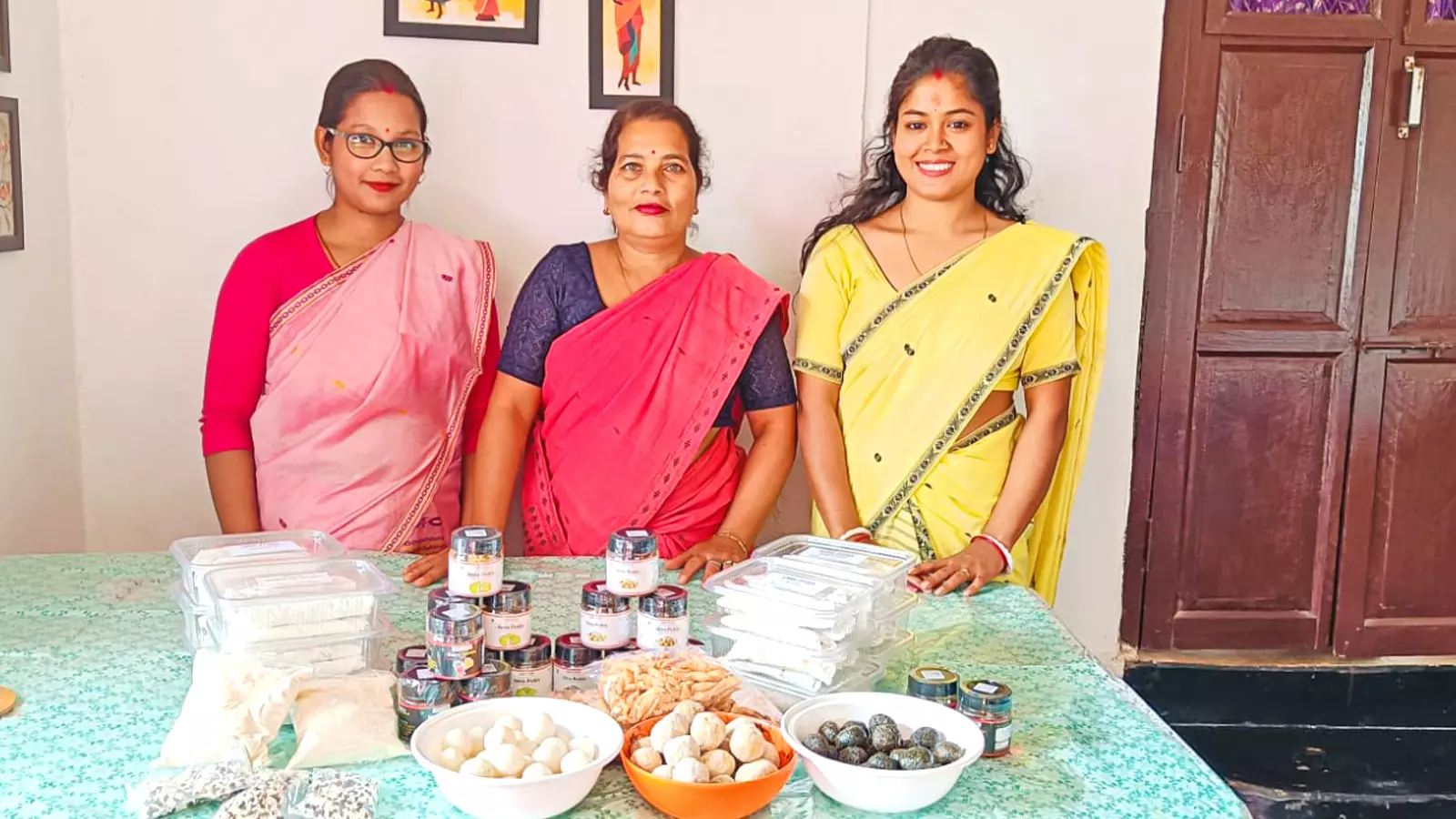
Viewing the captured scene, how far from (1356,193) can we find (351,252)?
2325 mm

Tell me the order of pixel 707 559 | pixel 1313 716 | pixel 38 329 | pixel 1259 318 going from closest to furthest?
pixel 707 559, pixel 38 329, pixel 1259 318, pixel 1313 716

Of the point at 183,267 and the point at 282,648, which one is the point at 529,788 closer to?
the point at 282,648

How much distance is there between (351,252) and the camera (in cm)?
246

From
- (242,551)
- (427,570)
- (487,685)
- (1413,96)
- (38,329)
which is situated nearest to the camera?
(487,685)

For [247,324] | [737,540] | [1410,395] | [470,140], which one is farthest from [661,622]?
[1410,395]

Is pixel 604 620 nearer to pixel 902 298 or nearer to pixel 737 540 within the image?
pixel 737 540

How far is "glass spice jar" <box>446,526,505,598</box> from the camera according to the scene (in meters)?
1.52

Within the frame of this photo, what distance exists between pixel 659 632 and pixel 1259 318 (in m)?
2.05

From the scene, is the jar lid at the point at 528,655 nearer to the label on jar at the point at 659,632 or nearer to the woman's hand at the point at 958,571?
the label on jar at the point at 659,632

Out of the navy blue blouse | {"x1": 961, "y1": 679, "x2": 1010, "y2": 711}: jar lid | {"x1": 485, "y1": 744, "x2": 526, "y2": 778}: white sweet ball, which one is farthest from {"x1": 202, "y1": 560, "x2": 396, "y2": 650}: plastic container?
the navy blue blouse

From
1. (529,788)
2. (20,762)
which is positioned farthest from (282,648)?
(529,788)

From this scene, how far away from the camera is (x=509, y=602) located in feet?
4.94

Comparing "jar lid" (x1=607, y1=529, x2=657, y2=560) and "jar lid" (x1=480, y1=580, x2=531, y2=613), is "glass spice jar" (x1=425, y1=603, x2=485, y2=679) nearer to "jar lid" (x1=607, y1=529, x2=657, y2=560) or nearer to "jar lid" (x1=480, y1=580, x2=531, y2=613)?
"jar lid" (x1=480, y1=580, x2=531, y2=613)

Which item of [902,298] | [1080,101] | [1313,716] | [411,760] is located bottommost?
[1313,716]
